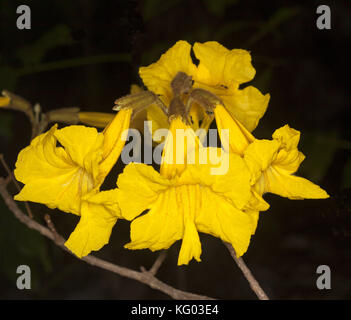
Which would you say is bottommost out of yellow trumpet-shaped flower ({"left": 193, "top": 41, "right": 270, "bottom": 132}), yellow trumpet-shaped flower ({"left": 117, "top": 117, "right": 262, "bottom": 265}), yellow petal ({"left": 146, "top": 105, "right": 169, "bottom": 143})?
yellow trumpet-shaped flower ({"left": 117, "top": 117, "right": 262, "bottom": 265})

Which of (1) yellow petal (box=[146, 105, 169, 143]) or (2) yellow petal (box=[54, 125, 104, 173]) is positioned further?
(1) yellow petal (box=[146, 105, 169, 143])

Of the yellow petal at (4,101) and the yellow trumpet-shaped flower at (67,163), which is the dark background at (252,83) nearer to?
the yellow petal at (4,101)

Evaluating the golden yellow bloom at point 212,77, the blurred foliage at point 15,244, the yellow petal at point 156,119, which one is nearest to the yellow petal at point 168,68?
the golden yellow bloom at point 212,77

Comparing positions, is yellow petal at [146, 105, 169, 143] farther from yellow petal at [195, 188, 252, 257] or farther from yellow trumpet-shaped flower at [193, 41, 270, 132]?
yellow petal at [195, 188, 252, 257]

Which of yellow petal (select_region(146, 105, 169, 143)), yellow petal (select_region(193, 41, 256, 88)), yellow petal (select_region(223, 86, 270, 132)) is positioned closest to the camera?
yellow petal (select_region(193, 41, 256, 88))

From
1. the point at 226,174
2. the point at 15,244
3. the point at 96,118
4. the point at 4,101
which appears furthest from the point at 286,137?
the point at 15,244

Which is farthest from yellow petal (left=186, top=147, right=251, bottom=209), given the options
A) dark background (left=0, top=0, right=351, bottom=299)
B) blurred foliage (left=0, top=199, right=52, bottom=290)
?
blurred foliage (left=0, top=199, right=52, bottom=290)

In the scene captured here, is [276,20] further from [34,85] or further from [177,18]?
[34,85]

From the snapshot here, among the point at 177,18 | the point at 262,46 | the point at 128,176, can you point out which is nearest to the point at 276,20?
the point at 262,46
